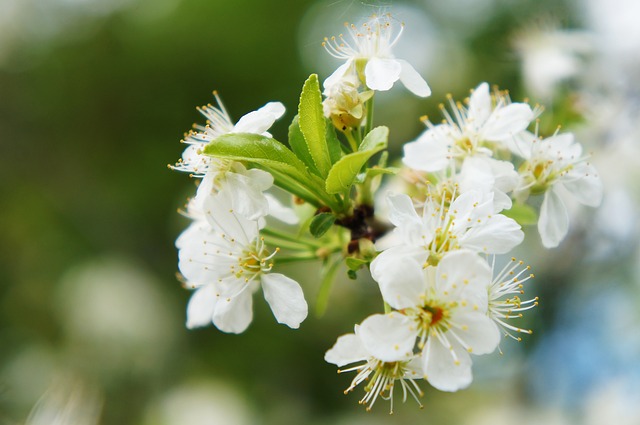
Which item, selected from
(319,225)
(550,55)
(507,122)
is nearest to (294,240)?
(319,225)

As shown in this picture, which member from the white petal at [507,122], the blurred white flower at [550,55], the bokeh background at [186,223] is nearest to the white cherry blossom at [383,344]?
the white petal at [507,122]

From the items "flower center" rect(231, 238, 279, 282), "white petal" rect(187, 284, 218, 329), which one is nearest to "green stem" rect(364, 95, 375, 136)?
"flower center" rect(231, 238, 279, 282)

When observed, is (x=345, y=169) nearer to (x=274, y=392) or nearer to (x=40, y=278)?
(x=274, y=392)

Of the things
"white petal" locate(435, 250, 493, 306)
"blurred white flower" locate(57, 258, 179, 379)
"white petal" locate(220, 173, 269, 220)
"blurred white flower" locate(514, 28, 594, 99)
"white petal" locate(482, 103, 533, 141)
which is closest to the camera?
"white petal" locate(435, 250, 493, 306)

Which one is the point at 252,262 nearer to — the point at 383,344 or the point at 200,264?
the point at 200,264

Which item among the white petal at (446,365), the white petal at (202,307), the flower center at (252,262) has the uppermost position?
the flower center at (252,262)

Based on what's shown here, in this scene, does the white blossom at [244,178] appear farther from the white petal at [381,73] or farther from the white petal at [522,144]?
the white petal at [522,144]

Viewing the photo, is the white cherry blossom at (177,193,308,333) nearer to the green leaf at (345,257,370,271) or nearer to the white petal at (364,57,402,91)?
the green leaf at (345,257,370,271)
